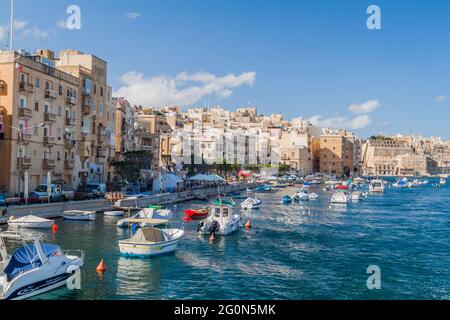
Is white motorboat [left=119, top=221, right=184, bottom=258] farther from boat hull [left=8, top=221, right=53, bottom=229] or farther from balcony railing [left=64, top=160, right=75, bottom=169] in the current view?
balcony railing [left=64, top=160, right=75, bottom=169]

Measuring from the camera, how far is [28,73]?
4512cm

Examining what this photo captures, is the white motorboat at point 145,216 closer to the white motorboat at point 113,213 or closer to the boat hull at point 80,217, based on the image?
the boat hull at point 80,217

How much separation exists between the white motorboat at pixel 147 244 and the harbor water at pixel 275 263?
540 millimetres

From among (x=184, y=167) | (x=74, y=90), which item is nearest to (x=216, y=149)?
(x=184, y=167)

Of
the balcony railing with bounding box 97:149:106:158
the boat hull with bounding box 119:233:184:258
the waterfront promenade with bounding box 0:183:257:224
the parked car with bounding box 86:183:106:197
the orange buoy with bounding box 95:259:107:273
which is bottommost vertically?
the orange buoy with bounding box 95:259:107:273

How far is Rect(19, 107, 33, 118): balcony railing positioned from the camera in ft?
144

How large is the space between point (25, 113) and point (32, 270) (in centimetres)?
2885

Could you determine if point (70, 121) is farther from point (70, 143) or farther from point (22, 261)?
point (22, 261)

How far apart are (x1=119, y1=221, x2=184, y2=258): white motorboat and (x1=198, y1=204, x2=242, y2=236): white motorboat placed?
730 centimetres

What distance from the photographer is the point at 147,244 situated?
2742cm

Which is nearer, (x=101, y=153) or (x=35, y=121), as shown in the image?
(x=35, y=121)

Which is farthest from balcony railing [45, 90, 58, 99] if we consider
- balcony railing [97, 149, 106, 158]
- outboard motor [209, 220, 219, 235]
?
outboard motor [209, 220, 219, 235]

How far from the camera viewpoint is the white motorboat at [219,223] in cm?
3634

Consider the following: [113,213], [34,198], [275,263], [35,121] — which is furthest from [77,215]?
[275,263]
